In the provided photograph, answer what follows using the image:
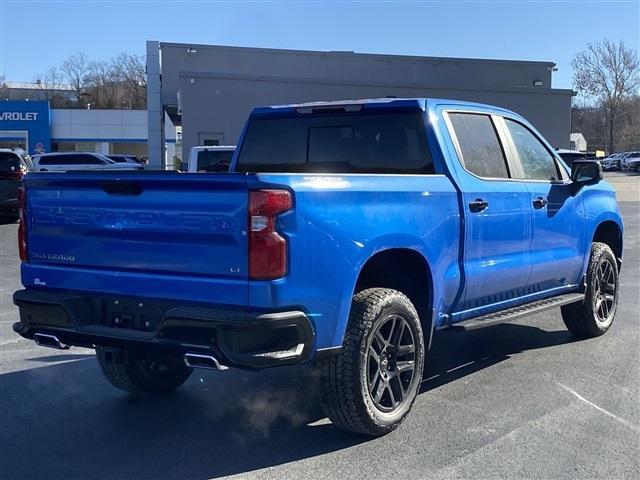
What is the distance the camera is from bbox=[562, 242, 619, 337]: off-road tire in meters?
6.72

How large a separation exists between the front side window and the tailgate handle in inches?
129

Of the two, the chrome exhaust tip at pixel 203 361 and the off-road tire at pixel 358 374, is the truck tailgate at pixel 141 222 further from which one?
the off-road tire at pixel 358 374

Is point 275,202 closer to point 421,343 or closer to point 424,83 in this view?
point 421,343

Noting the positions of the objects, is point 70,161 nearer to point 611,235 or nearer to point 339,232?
point 611,235

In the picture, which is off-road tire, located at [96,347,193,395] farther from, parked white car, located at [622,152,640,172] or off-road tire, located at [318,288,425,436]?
parked white car, located at [622,152,640,172]

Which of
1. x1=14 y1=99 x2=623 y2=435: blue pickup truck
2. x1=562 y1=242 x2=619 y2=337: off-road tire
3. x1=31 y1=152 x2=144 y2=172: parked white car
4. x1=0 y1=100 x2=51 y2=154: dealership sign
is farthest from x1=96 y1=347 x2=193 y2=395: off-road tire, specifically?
x1=0 y1=100 x2=51 y2=154: dealership sign

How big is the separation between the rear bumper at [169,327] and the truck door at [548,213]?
2.82 meters

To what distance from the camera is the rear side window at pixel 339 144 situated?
5.24m

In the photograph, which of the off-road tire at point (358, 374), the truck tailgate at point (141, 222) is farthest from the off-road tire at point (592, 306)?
the truck tailgate at point (141, 222)

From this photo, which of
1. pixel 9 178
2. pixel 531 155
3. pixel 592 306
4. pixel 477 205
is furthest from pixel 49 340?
pixel 9 178

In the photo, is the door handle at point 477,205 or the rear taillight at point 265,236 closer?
Result: the rear taillight at point 265,236

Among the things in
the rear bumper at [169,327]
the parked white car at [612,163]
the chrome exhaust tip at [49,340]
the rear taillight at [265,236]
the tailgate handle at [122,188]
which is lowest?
the chrome exhaust tip at [49,340]

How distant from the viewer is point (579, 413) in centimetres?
479

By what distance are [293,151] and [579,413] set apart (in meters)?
2.93
